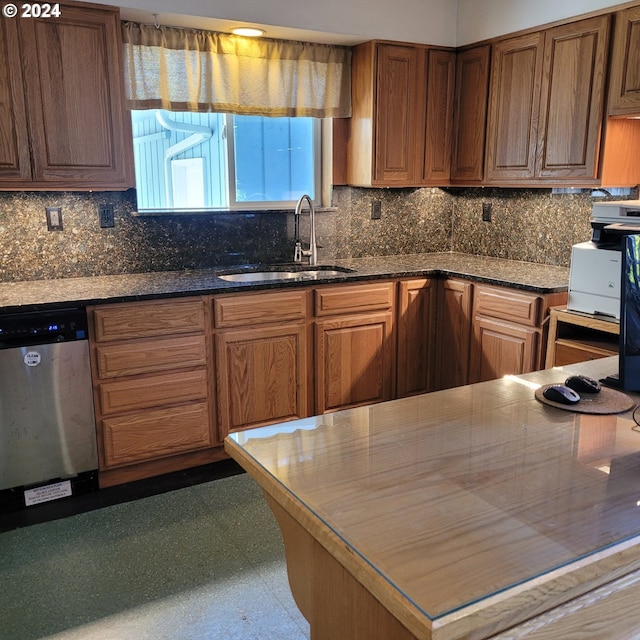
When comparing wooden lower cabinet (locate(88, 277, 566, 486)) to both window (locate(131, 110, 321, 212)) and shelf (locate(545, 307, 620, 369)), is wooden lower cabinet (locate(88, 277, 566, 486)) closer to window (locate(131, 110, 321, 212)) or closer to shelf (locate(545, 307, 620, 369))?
shelf (locate(545, 307, 620, 369))

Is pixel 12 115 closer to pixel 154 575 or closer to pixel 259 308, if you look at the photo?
pixel 259 308

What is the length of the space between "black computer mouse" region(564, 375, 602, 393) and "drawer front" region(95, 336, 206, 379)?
1840mm

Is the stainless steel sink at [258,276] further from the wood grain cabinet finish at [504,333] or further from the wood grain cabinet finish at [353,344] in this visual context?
the wood grain cabinet finish at [504,333]

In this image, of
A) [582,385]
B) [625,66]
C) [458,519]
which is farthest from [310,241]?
[458,519]

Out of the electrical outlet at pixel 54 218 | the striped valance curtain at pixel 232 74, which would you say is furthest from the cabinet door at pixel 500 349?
the electrical outlet at pixel 54 218

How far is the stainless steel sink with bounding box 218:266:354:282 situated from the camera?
11.7ft

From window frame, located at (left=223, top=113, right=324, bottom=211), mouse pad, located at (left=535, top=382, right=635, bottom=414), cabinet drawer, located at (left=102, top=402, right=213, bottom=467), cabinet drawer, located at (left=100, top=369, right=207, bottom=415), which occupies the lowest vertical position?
cabinet drawer, located at (left=102, top=402, right=213, bottom=467)

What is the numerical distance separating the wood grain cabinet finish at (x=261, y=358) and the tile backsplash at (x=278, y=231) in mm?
628

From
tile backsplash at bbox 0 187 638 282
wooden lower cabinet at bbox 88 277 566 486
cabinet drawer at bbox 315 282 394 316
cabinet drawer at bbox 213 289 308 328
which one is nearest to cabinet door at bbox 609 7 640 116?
tile backsplash at bbox 0 187 638 282

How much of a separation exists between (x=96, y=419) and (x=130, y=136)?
1.35 m

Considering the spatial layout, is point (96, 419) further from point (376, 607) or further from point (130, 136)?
point (376, 607)

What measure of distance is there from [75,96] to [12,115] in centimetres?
28

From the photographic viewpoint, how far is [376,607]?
3.23 feet

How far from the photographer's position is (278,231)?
3.77 meters
